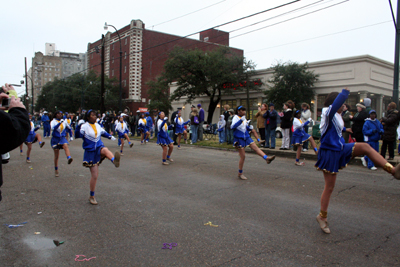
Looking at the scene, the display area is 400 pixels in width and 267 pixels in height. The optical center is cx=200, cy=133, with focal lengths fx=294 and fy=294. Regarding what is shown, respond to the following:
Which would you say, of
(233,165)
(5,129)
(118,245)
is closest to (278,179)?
(233,165)

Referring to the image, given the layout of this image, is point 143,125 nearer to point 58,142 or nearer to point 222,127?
point 222,127

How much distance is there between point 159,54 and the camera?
5153cm

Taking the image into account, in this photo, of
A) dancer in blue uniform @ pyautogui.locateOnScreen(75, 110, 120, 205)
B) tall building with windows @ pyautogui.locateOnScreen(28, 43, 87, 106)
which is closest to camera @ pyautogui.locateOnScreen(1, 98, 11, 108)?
dancer in blue uniform @ pyautogui.locateOnScreen(75, 110, 120, 205)

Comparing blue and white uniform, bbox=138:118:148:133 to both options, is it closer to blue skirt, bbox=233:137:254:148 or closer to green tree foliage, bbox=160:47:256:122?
blue skirt, bbox=233:137:254:148

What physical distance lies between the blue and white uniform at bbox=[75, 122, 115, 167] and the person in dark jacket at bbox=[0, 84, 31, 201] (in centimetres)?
374

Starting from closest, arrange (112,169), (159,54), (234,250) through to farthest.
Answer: (234,250)
(112,169)
(159,54)

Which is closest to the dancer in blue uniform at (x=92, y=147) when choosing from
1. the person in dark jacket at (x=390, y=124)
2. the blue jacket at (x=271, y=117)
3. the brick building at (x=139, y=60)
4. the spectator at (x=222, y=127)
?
the person in dark jacket at (x=390, y=124)

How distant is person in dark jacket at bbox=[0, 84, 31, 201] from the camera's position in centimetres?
204

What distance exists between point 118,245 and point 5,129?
2.23m

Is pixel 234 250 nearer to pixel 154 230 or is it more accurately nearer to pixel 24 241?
pixel 154 230

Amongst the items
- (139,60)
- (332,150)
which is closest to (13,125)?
(332,150)

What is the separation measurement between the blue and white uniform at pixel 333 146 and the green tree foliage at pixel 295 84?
2279cm

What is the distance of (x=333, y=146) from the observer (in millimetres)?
4059

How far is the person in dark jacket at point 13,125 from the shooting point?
2.04 metres
